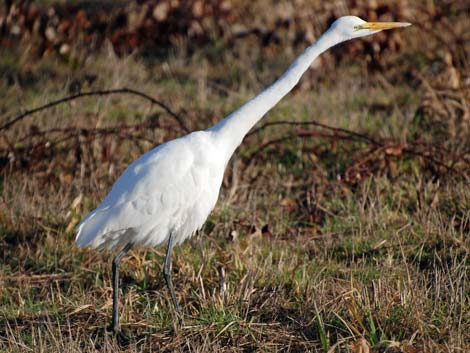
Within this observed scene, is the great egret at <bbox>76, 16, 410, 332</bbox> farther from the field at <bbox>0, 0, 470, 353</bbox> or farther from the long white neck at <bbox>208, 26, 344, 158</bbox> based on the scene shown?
the field at <bbox>0, 0, 470, 353</bbox>

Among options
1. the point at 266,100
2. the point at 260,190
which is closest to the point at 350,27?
the point at 266,100

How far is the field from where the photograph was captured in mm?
3738

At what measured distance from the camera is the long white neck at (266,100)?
12.8ft

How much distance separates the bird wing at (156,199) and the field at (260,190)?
1.28 ft

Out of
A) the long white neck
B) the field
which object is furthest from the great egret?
the field

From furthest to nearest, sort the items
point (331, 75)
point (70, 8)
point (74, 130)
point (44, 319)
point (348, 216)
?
point (70, 8)
point (331, 75)
point (74, 130)
point (348, 216)
point (44, 319)

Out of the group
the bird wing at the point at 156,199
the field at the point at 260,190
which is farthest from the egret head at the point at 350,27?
the field at the point at 260,190

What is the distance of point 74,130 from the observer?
582cm

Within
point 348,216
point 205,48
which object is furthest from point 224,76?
point 348,216

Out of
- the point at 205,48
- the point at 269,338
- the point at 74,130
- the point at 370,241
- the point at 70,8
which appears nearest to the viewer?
the point at 269,338

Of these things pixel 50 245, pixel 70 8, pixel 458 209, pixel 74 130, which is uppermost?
pixel 70 8

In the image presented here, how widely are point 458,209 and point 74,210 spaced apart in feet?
7.78

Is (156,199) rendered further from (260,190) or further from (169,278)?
(260,190)

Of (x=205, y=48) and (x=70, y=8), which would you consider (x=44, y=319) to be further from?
(x=70, y=8)
